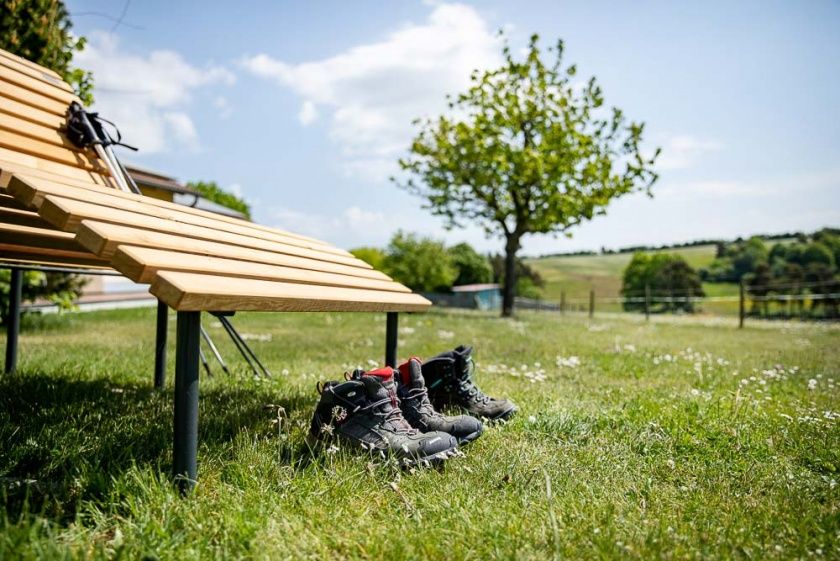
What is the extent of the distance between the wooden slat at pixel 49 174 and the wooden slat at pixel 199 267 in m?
0.51

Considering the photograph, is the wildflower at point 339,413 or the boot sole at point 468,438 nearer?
the wildflower at point 339,413

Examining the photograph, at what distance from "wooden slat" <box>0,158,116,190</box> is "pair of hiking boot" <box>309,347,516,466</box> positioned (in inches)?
51.3

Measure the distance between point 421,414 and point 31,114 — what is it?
2593mm

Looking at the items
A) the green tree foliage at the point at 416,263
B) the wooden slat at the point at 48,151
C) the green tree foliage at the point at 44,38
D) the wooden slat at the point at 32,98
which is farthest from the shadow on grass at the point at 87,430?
the green tree foliage at the point at 416,263

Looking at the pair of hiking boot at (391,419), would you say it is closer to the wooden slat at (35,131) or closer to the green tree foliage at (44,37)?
the wooden slat at (35,131)

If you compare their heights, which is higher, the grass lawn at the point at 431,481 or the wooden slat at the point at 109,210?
the wooden slat at the point at 109,210

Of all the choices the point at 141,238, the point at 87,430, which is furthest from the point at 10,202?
the point at 87,430

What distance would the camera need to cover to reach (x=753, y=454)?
2.41 metres

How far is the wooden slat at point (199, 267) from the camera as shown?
1540 millimetres

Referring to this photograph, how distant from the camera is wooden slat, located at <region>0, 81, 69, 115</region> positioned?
9.33 feet

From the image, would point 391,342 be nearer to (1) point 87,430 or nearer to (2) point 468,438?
(2) point 468,438

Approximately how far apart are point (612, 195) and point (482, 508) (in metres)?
16.6

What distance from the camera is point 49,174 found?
219cm

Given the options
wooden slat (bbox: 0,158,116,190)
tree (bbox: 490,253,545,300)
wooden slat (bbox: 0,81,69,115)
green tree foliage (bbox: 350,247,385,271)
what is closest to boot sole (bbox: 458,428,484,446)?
wooden slat (bbox: 0,158,116,190)
